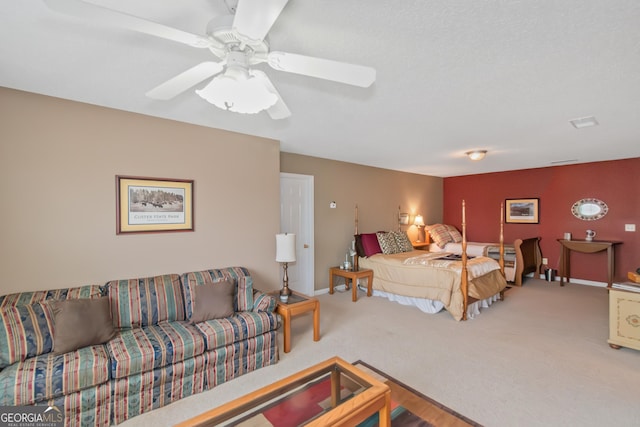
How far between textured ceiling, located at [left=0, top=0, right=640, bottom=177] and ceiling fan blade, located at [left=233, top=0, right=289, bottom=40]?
32cm

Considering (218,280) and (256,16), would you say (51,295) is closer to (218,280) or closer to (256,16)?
(218,280)

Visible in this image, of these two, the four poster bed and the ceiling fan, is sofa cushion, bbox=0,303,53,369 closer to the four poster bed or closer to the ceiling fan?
the ceiling fan

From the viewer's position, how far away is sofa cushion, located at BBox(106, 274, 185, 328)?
2.47 meters

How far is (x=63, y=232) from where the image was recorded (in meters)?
2.51

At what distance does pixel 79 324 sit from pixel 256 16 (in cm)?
236

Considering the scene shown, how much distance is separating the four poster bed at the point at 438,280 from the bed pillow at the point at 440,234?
4.78 feet

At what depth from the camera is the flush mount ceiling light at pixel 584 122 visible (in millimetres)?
2957

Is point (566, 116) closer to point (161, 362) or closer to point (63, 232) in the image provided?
point (161, 362)

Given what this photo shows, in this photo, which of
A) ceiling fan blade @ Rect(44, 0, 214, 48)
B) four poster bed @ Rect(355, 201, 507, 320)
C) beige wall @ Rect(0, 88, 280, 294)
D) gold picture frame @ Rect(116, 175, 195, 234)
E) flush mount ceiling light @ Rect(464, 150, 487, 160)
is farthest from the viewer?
flush mount ceiling light @ Rect(464, 150, 487, 160)

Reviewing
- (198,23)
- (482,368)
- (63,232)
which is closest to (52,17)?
(198,23)

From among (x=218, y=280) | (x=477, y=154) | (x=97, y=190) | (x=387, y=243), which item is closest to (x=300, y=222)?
(x=387, y=243)

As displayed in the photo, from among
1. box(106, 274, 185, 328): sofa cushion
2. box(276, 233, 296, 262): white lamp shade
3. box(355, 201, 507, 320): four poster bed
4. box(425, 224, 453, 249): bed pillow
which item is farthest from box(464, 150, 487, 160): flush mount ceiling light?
box(106, 274, 185, 328): sofa cushion

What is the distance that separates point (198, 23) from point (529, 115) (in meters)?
2.96

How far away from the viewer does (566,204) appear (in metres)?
5.65
